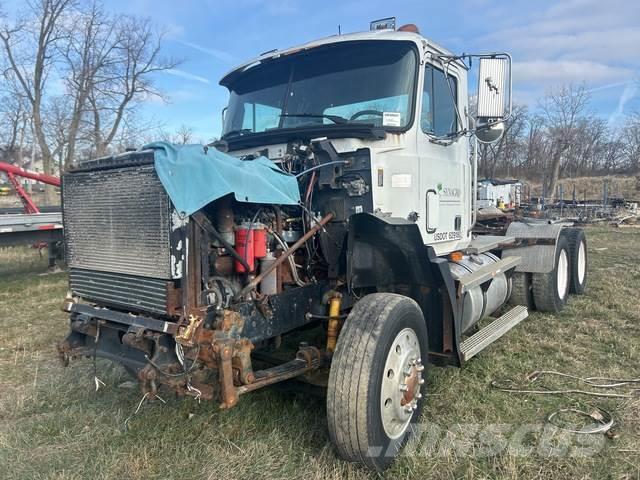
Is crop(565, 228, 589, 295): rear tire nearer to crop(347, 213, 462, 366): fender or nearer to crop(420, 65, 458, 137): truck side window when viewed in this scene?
crop(420, 65, 458, 137): truck side window

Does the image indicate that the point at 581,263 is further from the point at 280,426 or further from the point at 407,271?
the point at 280,426

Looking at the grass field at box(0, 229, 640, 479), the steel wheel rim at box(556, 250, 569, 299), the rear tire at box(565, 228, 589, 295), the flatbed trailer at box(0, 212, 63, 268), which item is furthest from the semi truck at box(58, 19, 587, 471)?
the flatbed trailer at box(0, 212, 63, 268)

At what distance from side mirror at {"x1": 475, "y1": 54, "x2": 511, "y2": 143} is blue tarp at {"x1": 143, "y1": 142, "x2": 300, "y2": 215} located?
85.4 inches

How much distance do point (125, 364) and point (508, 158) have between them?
155ft

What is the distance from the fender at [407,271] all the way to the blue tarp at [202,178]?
0.83m

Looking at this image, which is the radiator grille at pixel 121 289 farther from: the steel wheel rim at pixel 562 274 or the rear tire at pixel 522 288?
the steel wheel rim at pixel 562 274

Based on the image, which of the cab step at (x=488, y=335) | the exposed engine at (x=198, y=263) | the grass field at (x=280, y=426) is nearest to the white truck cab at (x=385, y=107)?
the exposed engine at (x=198, y=263)

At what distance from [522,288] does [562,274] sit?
0.95 meters

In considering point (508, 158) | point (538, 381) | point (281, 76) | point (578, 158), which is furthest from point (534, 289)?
point (578, 158)

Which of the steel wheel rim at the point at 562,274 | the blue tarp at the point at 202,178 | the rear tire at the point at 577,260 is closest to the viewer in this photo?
the blue tarp at the point at 202,178

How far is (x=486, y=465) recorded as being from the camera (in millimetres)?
3098

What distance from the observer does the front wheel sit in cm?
291

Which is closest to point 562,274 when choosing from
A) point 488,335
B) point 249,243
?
point 488,335

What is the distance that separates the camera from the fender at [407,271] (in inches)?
141
